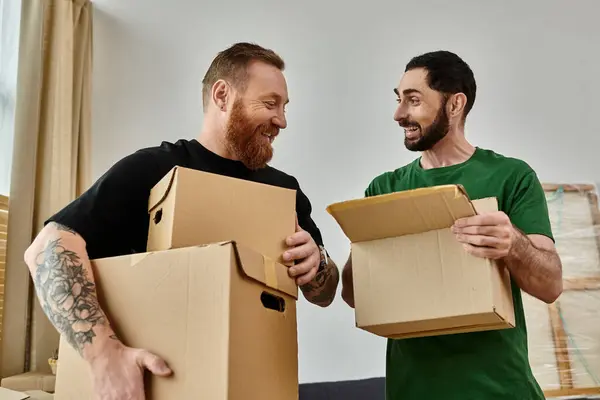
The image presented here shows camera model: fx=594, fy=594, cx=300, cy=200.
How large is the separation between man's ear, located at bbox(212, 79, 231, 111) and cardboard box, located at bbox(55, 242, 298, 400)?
61 cm

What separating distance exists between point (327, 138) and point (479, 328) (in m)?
1.54

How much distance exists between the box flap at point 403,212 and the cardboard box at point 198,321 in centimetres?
24

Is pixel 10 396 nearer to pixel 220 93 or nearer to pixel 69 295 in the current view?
pixel 69 295

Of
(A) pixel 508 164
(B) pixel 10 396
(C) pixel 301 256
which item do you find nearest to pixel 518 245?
(A) pixel 508 164

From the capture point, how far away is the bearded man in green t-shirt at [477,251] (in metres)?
1.23

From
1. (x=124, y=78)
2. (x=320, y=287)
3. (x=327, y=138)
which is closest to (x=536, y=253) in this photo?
(x=320, y=287)

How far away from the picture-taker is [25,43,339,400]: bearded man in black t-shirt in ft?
3.18

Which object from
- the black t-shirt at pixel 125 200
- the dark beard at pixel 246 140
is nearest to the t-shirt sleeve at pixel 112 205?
the black t-shirt at pixel 125 200

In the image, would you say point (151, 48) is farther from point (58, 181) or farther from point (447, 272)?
point (447, 272)

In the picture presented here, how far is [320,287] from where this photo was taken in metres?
1.39

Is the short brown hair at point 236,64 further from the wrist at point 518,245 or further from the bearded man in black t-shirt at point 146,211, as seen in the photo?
the wrist at point 518,245

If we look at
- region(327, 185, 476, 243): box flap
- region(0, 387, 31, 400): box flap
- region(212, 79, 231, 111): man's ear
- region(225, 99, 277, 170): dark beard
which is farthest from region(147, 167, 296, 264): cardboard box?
region(0, 387, 31, 400): box flap

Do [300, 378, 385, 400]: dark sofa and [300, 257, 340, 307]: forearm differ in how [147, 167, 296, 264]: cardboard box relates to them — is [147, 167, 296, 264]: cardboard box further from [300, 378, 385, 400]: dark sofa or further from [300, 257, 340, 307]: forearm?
[300, 378, 385, 400]: dark sofa

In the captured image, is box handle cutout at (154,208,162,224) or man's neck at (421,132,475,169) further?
man's neck at (421,132,475,169)
